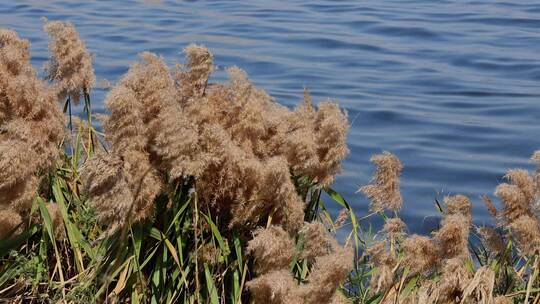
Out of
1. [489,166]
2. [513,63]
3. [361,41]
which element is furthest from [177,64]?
[361,41]

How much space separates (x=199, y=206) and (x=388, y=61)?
8.15 meters

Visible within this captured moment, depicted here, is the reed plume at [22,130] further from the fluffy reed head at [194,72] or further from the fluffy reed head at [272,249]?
the fluffy reed head at [272,249]

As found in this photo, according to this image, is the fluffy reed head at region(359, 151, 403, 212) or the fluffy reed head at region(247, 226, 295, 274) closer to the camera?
the fluffy reed head at region(247, 226, 295, 274)

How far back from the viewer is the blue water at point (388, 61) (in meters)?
7.80

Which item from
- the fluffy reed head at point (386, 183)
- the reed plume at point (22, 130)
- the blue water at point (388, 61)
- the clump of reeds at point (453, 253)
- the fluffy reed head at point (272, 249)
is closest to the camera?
the clump of reeds at point (453, 253)

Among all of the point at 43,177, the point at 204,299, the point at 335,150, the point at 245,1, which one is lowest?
the point at 245,1

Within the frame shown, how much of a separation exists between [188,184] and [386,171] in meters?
0.71

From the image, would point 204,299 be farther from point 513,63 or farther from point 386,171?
point 513,63

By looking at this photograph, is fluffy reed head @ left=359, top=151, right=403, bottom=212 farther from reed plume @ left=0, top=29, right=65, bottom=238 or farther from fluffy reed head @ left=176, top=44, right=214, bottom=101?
reed plume @ left=0, top=29, right=65, bottom=238

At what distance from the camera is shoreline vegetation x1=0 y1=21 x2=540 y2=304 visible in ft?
10.5

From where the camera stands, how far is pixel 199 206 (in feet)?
11.8

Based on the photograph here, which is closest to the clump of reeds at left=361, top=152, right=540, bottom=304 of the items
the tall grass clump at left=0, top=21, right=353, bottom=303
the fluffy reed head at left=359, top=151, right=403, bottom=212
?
the fluffy reed head at left=359, top=151, right=403, bottom=212

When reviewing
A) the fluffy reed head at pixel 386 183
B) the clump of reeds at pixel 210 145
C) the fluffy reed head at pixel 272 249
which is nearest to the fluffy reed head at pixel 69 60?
the clump of reeds at pixel 210 145

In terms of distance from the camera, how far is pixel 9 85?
3596 millimetres
